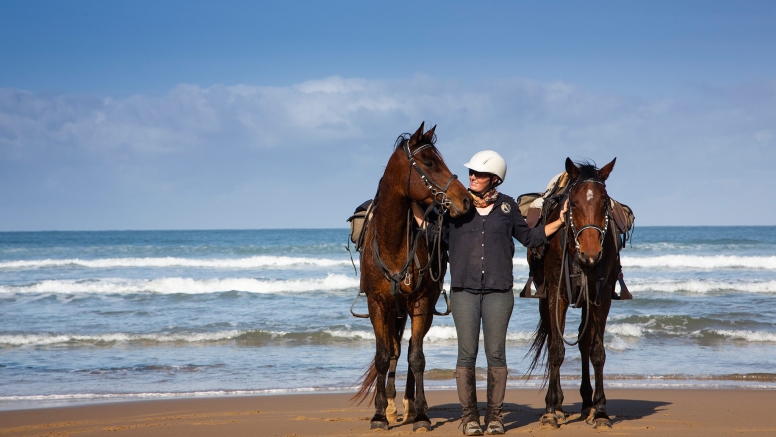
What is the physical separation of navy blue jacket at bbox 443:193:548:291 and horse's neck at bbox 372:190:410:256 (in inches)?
12.3

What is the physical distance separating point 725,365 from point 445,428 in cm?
502

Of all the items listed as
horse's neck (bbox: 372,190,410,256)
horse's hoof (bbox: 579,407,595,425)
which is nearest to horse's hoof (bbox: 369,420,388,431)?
horse's neck (bbox: 372,190,410,256)

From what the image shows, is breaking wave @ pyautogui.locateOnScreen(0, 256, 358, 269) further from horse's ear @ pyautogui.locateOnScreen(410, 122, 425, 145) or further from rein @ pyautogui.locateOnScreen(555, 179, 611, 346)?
horse's ear @ pyautogui.locateOnScreen(410, 122, 425, 145)

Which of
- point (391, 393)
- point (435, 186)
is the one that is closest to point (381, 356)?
point (391, 393)

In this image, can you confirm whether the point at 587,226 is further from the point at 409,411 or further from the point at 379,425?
the point at 379,425

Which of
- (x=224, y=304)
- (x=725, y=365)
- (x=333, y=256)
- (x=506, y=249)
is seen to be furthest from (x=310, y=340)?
(x=333, y=256)

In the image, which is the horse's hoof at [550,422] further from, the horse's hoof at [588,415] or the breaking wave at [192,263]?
the breaking wave at [192,263]

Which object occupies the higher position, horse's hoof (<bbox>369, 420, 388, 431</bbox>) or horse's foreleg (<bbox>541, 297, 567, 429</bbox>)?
horse's foreleg (<bbox>541, 297, 567, 429</bbox>)

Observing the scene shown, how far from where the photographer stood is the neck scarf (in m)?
4.74

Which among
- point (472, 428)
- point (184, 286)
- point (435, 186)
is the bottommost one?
point (184, 286)

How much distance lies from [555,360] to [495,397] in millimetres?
758

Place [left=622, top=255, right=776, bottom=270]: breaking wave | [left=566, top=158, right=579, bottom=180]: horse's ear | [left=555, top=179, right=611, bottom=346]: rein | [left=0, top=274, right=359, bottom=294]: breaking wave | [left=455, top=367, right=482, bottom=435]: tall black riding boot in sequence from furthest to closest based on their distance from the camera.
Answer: [left=622, top=255, right=776, bottom=270]: breaking wave < [left=0, top=274, right=359, bottom=294]: breaking wave < [left=566, top=158, right=579, bottom=180]: horse's ear < [left=555, top=179, right=611, bottom=346]: rein < [left=455, top=367, right=482, bottom=435]: tall black riding boot

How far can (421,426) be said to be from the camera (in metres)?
5.14

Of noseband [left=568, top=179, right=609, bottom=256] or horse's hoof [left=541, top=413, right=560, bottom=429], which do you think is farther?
horse's hoof [left=541, top=413, right=560, bottom=429]
